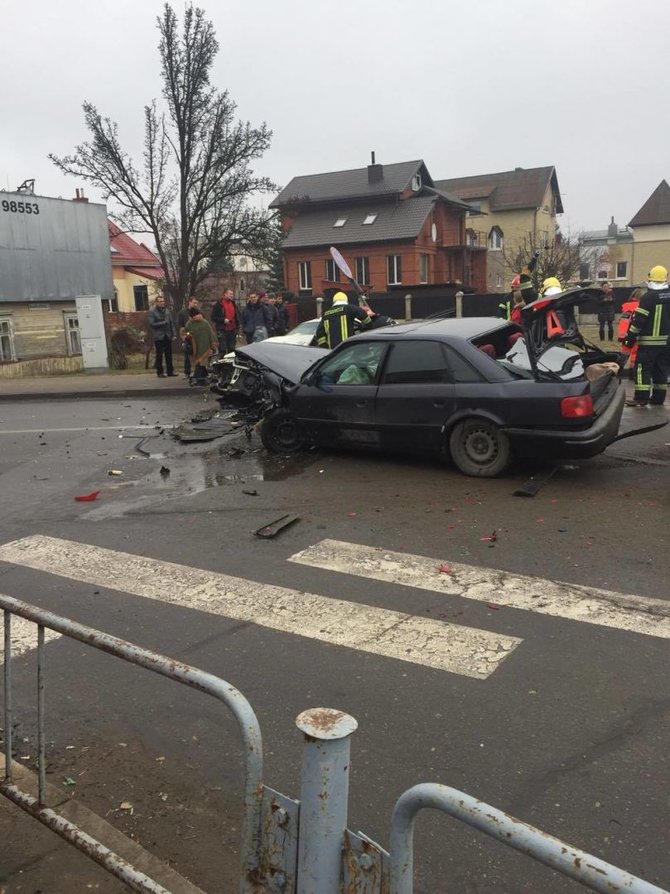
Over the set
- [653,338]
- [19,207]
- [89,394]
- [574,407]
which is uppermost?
[19,207]

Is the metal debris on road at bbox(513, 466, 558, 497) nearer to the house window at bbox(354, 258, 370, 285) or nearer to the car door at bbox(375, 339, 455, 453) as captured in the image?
the car door at bbox(375, 339, 455, 453)

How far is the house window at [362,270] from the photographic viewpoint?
160 feet

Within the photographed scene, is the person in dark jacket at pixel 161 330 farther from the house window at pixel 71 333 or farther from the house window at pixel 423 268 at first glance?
the house window at pixel 423 268

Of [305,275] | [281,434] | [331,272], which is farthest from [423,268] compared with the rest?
[281,434]

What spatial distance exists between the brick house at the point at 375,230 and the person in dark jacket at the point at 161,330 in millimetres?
29375

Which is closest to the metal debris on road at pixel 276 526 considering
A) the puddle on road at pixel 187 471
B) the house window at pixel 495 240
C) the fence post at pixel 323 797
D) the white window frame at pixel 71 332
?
the puddle on road at pixel 187 471

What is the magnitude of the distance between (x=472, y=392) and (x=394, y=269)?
42.4 metres

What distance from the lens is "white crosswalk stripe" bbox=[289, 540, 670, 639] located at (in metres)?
4.39

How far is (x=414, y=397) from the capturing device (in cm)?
773

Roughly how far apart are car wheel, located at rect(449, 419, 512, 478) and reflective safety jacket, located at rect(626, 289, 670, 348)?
4783mm

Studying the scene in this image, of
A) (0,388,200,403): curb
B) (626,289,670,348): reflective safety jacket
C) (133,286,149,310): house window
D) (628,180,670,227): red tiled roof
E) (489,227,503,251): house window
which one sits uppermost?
(628,180,670,227): red tiled roof

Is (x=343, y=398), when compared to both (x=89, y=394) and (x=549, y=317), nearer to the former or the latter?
(x=549, y=317)

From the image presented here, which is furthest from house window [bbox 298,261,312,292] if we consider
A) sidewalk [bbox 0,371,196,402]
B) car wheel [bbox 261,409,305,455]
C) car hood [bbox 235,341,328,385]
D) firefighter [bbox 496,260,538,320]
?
car wheel [bbox 261,409,305,455]

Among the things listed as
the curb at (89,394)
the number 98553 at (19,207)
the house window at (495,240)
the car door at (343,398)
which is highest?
the house window at (495,240)
